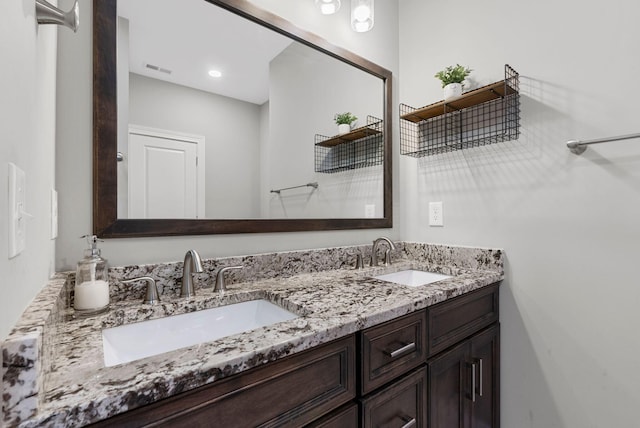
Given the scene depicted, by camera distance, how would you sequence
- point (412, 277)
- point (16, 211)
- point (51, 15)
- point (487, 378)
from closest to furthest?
point (16, 211)
point (51, 15)
point (487, 378)
point (412, 277)

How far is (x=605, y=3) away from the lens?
1.15m

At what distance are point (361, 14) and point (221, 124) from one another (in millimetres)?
907

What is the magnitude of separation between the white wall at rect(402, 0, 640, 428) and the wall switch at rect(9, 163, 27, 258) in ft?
5.26

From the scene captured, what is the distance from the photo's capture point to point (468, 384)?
119 centimetres

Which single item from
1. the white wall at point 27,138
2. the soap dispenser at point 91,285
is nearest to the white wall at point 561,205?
the soap dispenser at point 91,285

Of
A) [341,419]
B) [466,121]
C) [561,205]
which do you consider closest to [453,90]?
[466,121]

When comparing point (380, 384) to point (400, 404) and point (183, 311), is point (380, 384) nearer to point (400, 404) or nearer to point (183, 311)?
point (400, 404)

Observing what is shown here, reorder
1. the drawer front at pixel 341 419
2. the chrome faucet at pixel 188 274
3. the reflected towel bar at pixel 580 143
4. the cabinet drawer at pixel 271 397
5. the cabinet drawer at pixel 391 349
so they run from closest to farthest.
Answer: the cabinet drawer at pixel 271 397 → the drawer front at pixel 341 419 → the cabinet drawer at pixel 391 349 → the chrome faucet at pixel 188 274 → the reflected towel bar at pixel 580 143

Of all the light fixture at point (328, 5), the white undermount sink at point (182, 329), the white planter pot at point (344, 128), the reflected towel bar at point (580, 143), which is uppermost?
the light fixture at point (328, 5)

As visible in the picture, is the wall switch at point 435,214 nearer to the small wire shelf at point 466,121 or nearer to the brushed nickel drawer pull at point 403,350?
the small wire shelf at point 466,121

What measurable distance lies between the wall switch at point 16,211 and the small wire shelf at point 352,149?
3.65 feet

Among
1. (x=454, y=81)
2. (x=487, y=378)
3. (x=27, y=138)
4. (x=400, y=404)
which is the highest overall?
(x=454, y=81)

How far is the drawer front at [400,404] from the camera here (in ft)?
2.69

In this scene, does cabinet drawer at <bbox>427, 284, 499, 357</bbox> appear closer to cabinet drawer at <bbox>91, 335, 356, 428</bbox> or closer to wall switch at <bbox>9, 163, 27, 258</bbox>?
cabinet drawer at <bbox>91, 335, 356, 428</bbox>
